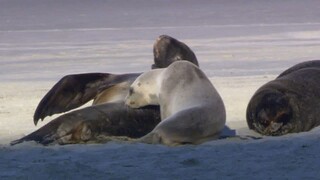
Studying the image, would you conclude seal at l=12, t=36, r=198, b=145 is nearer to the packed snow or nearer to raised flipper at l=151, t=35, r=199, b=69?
the packed snow

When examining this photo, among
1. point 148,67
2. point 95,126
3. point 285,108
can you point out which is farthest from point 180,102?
point 148,67

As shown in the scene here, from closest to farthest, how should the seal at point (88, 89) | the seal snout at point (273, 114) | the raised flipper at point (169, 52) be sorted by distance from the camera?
the seal snout at point (273, 114)
the seal at point (88, 89)
the raised flipper at point (169, 52)

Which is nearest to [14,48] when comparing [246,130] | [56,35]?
[56,35]

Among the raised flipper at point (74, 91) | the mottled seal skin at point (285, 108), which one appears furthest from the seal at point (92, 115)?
the mottled seal skin at point (285, 108)

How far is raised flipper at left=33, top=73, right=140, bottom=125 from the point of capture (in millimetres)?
9117

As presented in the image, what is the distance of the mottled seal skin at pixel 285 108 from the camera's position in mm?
8375

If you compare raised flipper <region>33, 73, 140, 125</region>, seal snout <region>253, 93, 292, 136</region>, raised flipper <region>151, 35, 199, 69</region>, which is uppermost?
raised flipper <region>151, 35, 199, 69</region>

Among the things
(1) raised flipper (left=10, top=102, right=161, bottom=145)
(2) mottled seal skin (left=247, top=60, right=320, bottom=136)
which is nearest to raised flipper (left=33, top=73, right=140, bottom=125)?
(1) raised flipper (left=10, top=102, right=161, bottom=145)

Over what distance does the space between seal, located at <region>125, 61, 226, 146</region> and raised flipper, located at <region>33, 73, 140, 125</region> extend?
1.62 ft

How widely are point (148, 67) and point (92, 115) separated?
5.86 metres

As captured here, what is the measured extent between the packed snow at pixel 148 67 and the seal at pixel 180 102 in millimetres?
114

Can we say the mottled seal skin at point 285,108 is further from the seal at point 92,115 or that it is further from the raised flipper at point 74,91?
the raised flipper at point 74,91

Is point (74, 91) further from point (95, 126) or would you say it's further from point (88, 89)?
point (95, 126)

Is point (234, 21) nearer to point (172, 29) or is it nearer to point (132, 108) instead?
point (172, 29)
